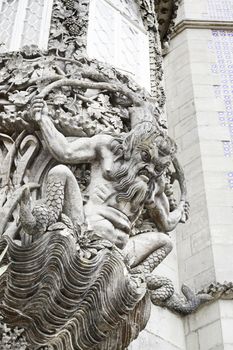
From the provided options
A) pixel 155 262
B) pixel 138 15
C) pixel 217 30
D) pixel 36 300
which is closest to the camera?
pixel 36 300

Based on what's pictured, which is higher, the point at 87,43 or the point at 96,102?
the point at 87,43

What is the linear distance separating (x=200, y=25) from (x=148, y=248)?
634 centimetres

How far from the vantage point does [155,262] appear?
4.28 metres

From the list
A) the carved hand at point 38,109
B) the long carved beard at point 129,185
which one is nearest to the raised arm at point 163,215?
the long carved beard at point 129,185

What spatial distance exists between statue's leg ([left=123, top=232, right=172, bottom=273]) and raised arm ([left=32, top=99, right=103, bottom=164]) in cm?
71

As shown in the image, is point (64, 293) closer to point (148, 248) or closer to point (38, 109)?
point (148, 248)

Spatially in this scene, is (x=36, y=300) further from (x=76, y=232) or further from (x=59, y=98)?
(x=59, y=98)

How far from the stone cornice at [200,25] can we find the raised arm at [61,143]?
6036mm

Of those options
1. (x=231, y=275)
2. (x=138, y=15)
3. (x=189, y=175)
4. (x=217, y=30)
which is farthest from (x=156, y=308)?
(x=217, y=30)

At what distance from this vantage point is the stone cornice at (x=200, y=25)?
31.5ft

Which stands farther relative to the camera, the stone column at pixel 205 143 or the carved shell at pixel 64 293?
the stone column at pixel 205 143

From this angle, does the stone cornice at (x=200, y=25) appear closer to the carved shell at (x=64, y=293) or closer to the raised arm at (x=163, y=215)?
the raised arm at (x=163, y=215)

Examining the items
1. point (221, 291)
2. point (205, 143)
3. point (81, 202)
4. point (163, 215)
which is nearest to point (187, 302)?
point (221, 291)

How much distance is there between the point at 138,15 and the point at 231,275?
305 centimetres
